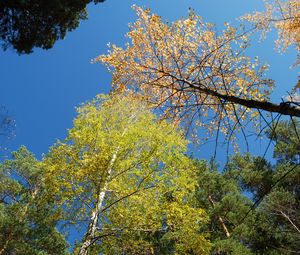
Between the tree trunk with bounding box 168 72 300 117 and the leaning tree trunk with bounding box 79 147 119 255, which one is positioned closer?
the tree trunk with bounding box 168 72 300 117

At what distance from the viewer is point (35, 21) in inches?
311

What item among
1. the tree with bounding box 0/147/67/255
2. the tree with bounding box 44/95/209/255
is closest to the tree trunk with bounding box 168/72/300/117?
the tree with bounding box 44/95/209/255

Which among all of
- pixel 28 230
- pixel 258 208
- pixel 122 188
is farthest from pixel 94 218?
pixel 258 208

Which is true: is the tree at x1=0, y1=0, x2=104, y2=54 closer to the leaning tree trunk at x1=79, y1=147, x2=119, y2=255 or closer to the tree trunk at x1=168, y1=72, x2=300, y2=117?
the leaning tree trunk at x1=79, y1=147, x2=119, y2=255

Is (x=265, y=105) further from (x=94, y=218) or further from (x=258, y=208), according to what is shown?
(x=258, y=208)

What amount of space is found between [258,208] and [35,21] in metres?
10.7

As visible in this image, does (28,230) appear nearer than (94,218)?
No

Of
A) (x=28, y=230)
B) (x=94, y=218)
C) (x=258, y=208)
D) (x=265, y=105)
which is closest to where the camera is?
(x=265, y=105)

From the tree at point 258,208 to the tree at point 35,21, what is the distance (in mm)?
6235

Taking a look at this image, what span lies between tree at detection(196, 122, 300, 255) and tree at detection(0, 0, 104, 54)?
6.24 meters

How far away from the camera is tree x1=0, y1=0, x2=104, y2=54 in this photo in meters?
7.47

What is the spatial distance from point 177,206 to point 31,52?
552 cm

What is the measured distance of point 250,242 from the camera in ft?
36.7

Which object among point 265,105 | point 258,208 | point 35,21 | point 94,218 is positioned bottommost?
point 265,105
